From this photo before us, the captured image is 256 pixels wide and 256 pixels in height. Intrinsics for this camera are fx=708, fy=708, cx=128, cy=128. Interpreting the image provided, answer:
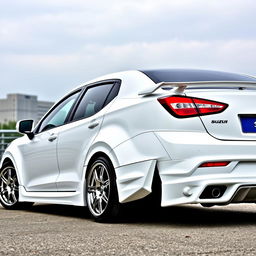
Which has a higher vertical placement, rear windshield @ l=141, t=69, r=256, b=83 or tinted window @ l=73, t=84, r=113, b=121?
rear windshield @ l=141, t=69, r=256, b=83

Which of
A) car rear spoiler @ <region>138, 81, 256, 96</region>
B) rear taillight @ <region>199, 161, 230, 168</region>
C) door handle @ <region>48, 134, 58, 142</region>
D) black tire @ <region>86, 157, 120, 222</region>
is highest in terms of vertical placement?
car rear spoiler @ <region>138, 81, 256, 96</region>

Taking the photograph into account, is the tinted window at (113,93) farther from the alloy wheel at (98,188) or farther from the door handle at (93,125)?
the alloy wheel at (98,188)

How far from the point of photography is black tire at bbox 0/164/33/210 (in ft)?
29.3

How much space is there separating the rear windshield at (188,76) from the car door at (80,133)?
50cm

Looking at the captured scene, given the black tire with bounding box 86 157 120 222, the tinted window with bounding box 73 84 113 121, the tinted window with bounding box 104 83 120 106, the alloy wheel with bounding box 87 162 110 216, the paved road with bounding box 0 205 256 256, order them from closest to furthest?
the paved road with bounding box 0 205 256 256, the black tire with bounding box 86 157 120 222, the alloy wheel with bounding box 87 162 110 216, the tinted window with bounding box 104 83 120 106, the tinted window with bounding box 73 84 113 121

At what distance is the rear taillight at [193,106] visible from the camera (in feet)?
20.3

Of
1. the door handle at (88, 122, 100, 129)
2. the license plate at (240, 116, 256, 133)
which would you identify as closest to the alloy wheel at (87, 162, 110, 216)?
the door handle at (88, 122, 100, 129)

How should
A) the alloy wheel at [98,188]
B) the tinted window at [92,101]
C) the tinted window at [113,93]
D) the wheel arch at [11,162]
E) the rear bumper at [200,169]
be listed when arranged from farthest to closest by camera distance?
1. the wheel arch at [11,162]
2. the tinted window at [92,101]
3. the tinted window at [113,93]
4. the alloy wheel at [98,188]
5. the rear bumper at [200,169]

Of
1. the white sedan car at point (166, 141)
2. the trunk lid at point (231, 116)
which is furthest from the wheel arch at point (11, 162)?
the trunk lid at point (231, 116)

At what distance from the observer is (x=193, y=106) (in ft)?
20.3

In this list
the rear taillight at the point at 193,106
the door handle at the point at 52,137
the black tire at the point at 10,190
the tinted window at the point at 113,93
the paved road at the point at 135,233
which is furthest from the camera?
the black tire at the point at 10,190

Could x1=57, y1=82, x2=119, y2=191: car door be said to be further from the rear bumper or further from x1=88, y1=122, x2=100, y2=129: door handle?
the rear bumper

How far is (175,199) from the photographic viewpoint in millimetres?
6078

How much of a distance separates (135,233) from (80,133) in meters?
1.79
